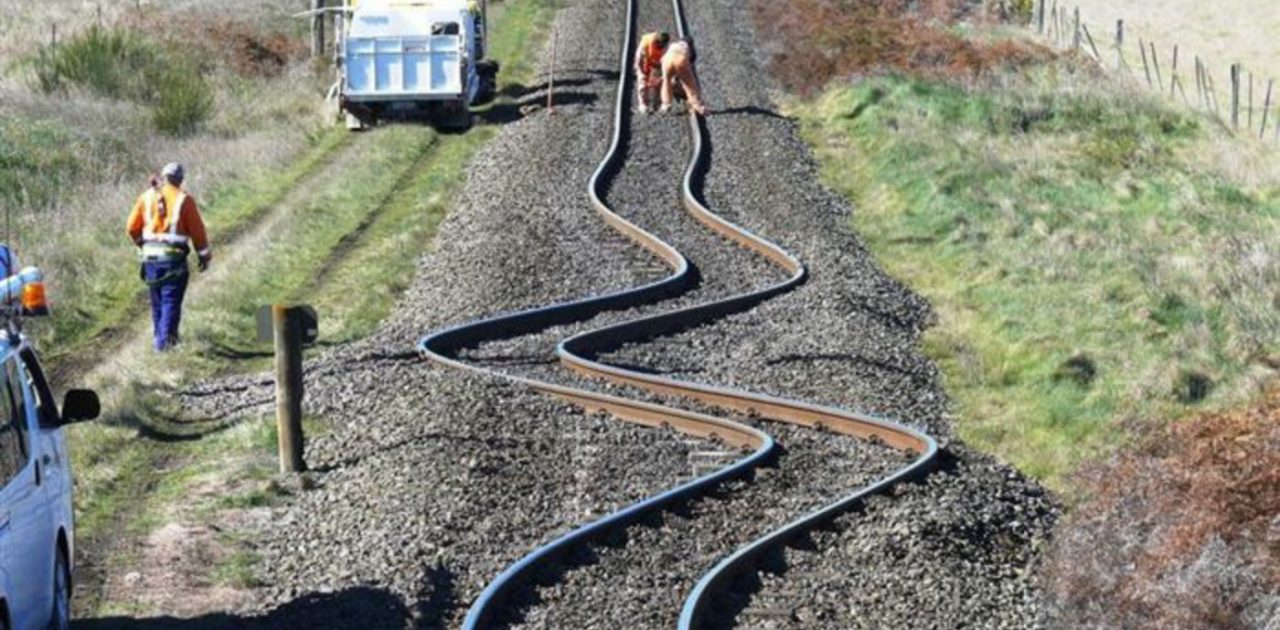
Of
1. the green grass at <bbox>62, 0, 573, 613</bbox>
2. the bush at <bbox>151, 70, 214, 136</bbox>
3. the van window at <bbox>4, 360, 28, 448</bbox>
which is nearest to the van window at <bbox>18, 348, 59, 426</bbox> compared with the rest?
the van window at <bbox>4, 360, 28, 448</bbox>

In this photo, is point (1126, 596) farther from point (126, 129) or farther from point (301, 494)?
point (126, 129)

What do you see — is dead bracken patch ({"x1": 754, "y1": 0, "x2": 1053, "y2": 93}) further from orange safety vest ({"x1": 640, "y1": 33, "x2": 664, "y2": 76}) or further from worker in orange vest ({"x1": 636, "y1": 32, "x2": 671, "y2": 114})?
orange safety vest ({"x1": 640, "y1": 33, "x2": 664, "y2": 76})

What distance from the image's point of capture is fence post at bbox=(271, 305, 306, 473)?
15.2 m

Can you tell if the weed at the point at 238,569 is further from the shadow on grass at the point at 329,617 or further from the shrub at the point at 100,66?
the shrub at the point at 100,66

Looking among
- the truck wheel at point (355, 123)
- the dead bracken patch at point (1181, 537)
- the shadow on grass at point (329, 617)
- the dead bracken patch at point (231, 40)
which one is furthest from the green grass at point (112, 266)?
the dead bracken patch at point (231, 40)

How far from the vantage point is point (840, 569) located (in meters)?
13.3

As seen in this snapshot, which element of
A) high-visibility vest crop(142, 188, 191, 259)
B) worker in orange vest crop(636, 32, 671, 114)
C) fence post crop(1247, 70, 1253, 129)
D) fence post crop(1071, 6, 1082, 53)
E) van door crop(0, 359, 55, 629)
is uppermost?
van door crop(0, 359, 55, 629)

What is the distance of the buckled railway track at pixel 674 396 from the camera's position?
1270 cm

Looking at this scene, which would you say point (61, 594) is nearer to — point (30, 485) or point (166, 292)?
point (30, 485)

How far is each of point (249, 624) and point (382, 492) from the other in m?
Answer: 2.58

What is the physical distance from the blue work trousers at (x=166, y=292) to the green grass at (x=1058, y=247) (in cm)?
675

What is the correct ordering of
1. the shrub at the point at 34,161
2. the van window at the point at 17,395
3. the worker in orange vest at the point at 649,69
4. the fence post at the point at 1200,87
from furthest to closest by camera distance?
1. the fence post at the point at 1200,87
2. the worker in orange vest at the point at 649,69
3. the shrub at the point at 34,161
4. the van window at the point at 17,395

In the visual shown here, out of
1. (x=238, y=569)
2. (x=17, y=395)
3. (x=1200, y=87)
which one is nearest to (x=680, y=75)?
(x=1200, y=87)

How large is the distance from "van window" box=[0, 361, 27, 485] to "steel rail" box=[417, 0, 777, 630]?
Result: 241 centimetres
